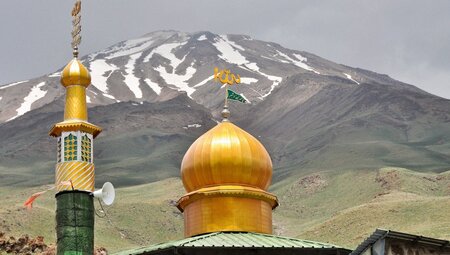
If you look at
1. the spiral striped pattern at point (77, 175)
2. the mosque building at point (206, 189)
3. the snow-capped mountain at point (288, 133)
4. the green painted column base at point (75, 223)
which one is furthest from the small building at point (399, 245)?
the snow-capped mountain at point (288, 133)

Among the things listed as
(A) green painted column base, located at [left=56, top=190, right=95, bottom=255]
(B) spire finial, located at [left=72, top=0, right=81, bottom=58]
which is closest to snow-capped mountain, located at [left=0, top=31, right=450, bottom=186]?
(B) spire finial, located at [left=72, top=0, right=81, bottom=58]

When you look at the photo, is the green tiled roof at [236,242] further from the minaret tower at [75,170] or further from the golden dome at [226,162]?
the golden dome at [226,162]

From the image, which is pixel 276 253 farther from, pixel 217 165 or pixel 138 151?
pixel 138 151

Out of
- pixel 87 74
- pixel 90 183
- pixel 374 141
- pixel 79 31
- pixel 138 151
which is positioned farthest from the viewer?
pixel 138 151

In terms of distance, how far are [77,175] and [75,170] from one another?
17 centimetres

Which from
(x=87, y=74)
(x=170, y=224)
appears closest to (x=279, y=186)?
(x=170, y=224)

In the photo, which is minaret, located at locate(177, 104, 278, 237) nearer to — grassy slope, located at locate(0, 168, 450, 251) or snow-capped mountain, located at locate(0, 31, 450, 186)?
grassy slope, located at locate(0, 168, 450, 251)

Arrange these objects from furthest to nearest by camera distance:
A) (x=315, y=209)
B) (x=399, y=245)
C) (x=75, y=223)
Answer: (x=315, y=209) < (x=75, y=223) < (x=399, y=245)

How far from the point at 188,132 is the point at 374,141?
4163 centimetres

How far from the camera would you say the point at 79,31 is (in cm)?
2805

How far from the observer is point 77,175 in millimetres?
23719

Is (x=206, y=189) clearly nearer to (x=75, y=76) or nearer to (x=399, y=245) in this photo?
(x=75, y=76)

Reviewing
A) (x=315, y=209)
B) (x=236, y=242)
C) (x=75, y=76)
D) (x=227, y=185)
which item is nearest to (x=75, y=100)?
(x=75, y=76)

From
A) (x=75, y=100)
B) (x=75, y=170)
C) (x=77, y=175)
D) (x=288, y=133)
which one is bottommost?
(x=77, y=175)
